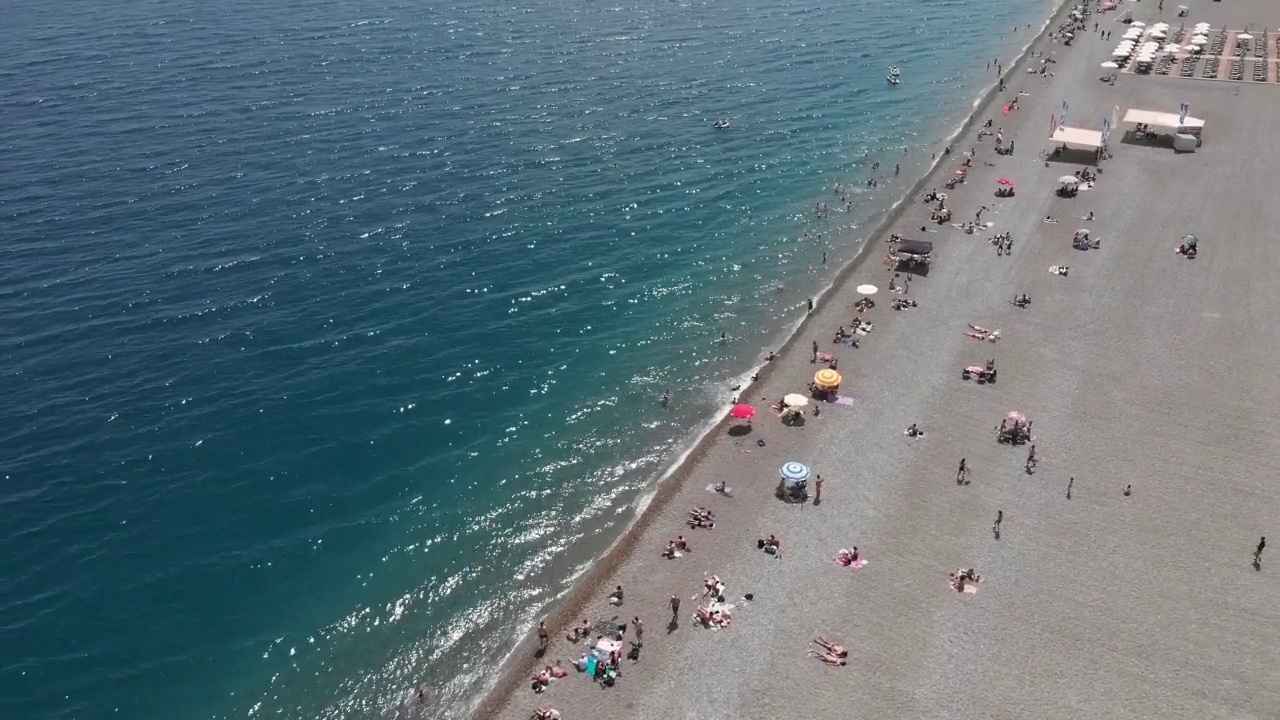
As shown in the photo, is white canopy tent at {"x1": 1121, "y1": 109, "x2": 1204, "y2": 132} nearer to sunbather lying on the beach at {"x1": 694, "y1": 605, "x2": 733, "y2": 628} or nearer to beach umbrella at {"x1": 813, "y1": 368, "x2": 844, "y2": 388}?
beach umbrella at {"x1": 813, "y1": 368, "x2": 844, "y2": 388}

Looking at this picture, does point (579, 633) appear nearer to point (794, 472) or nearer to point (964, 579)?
point (794, 472)

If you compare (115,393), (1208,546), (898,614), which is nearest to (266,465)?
(115,393)

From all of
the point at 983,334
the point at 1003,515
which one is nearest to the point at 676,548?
the point at 1003,515

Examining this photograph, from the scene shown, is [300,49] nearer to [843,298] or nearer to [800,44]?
[800,44]

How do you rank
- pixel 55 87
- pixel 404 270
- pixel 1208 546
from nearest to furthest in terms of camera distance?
pixel 1208 546 → pixel 404 270 → pixel 55 87

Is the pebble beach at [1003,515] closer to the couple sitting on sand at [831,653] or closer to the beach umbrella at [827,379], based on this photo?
the couple sitting on sand at [831,653]

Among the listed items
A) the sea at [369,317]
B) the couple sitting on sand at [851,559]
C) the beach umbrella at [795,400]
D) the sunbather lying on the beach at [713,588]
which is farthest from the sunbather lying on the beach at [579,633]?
the beach umbrella at [795,400]

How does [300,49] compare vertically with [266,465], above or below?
above
